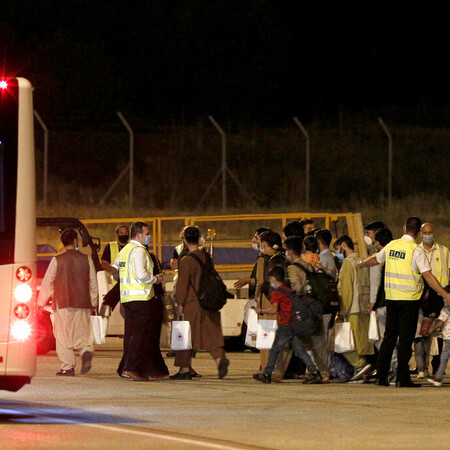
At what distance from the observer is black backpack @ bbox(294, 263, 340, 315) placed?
16031mm

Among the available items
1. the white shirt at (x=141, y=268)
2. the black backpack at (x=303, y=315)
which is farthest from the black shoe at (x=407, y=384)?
the white shirt at (x=141, y=268)

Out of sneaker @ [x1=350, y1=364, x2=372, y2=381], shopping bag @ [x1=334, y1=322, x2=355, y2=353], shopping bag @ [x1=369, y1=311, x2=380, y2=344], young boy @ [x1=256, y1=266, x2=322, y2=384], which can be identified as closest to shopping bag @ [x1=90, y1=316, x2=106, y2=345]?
young boy @ [x1=256, y1=266, x2=322, y2=384]

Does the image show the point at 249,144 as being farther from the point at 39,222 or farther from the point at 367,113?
the point at 39,222

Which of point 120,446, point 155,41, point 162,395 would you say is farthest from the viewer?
point 155,41

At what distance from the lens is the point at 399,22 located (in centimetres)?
6781

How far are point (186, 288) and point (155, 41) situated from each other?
162 ft

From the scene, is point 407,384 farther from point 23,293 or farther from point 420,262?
point 23,293

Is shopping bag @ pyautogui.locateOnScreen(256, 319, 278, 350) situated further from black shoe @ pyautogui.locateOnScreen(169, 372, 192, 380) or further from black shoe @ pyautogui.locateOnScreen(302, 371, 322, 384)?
black shoe @ pyautogui.locateOnScreen(169, 372, 192, 380)

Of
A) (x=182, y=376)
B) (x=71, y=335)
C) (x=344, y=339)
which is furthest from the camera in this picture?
(x=71, y=335)

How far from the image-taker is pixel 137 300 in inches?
634

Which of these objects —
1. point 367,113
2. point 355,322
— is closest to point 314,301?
point 355,322

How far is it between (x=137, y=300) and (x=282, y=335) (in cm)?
170

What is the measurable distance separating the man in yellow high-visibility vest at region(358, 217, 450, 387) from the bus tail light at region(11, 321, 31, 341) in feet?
16.5

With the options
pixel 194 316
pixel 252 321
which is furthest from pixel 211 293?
pixel 252 321
